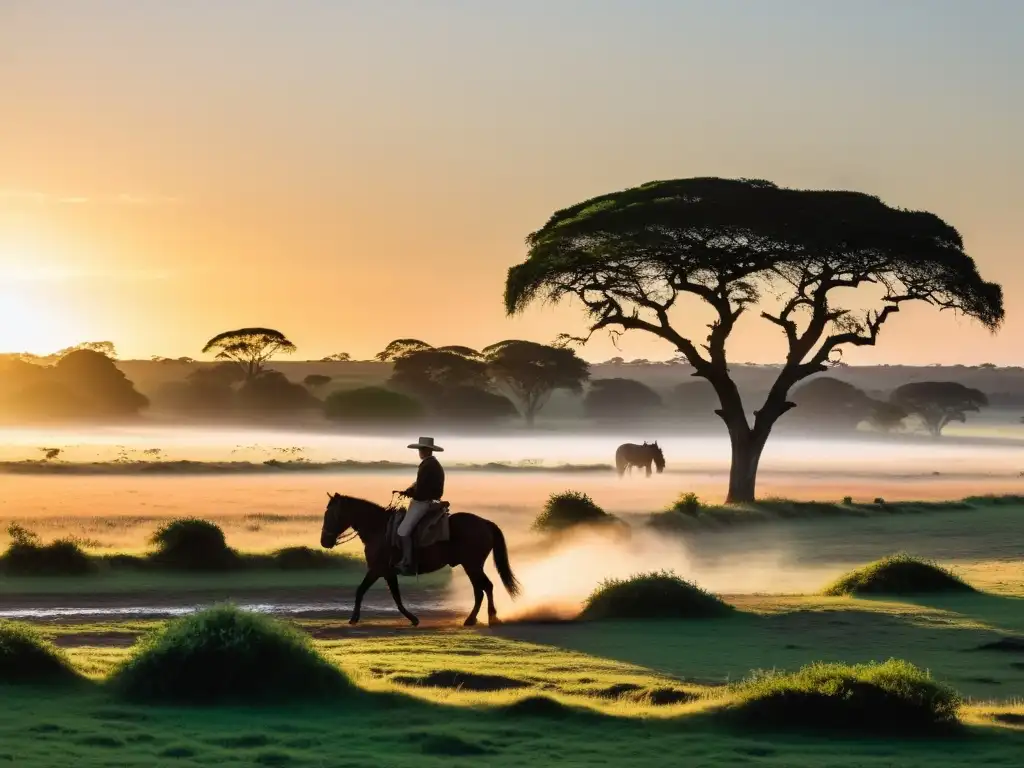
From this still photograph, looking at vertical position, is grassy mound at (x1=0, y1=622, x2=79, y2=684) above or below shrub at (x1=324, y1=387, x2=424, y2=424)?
below

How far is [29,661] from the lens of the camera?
18391 millimetres

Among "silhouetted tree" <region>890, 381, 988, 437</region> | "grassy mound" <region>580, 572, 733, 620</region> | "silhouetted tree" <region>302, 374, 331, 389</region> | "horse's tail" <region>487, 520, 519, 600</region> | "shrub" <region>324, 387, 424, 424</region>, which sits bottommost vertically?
"grassy mound" <region>580, 572, 733, 620</region>

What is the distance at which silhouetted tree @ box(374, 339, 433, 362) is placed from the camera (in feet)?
455

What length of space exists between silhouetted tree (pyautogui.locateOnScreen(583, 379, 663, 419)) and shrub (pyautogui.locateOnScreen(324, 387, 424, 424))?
27.4 meters

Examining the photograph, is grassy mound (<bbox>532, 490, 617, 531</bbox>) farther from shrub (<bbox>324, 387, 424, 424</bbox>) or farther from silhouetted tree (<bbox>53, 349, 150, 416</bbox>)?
silhouetted tree (<bbox>53, 349, 150, 416</bbox>)

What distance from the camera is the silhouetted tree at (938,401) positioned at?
135 meters

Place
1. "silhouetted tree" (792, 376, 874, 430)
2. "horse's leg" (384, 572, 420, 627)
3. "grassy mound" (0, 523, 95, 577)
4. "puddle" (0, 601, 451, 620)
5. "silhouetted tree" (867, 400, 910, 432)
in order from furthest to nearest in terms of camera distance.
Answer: "silhouetted tree" (792, 376, 874, 430), "silhouetted tree" (867, 400, 910, 432), "grassy mound" (0, 523, 95, 577), "puddle" (0, 601, 451, 620), "horse's leg" (384, 572, 420, 627)

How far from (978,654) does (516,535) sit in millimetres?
23362

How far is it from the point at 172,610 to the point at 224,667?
11.3m

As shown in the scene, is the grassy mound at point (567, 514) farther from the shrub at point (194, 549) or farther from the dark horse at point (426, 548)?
the dark horse at point (426, 548)

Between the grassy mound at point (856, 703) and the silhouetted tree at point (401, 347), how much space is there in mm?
121501

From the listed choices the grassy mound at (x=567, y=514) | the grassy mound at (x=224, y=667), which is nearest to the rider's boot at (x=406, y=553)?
the grassy mound at (x=224, y=667)

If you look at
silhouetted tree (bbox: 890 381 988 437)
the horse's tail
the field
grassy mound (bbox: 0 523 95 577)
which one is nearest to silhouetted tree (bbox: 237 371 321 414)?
silhouetted tree (bbox: 890 381 988 437)

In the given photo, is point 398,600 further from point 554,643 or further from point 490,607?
point 554,643
